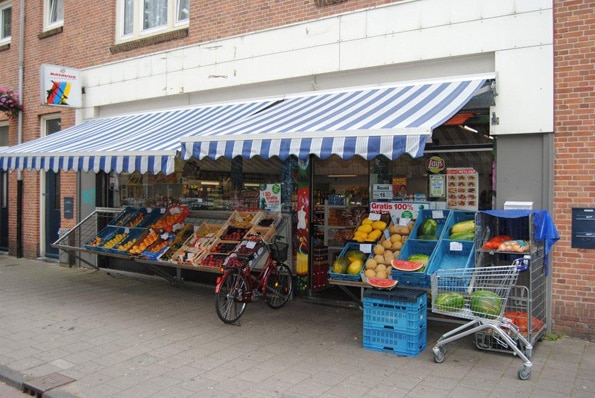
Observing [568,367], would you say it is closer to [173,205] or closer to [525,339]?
[525,339]

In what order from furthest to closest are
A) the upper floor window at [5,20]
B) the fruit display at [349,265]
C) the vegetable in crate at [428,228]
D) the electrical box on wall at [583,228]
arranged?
the upper floor window at [5,20]
the vegetable in crate at [428,228]
the fruit display at [349,265]
the electrical box on wall at [583,228]

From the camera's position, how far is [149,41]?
10.9 m

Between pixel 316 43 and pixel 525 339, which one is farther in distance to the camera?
pixel 316 43

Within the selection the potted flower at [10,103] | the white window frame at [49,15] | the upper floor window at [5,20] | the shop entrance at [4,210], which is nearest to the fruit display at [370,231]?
the white window frame at [49,15]

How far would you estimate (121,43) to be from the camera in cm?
1144

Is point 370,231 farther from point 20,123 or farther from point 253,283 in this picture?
point 20,123

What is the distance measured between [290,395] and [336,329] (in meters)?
2.28

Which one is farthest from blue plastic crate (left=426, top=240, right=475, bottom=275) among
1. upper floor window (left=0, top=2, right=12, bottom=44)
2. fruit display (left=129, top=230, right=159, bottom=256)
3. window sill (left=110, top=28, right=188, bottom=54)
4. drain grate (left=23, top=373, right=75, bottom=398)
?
upper floor window (left=0, top=2, right=12, bottom=44)

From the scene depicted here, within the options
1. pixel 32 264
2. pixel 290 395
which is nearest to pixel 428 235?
pixel 290 395

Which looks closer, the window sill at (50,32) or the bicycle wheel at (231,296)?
the bicycle wheel at (231,296)

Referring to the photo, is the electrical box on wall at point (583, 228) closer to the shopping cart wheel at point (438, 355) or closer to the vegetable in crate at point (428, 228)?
the vegetable in crate at point (428, 228)

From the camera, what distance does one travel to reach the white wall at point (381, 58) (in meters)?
6.56

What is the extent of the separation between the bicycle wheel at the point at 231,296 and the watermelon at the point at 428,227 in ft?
8.11

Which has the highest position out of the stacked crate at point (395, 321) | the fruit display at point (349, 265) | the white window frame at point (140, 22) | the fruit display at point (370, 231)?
the white window frame at point (140, 22)
